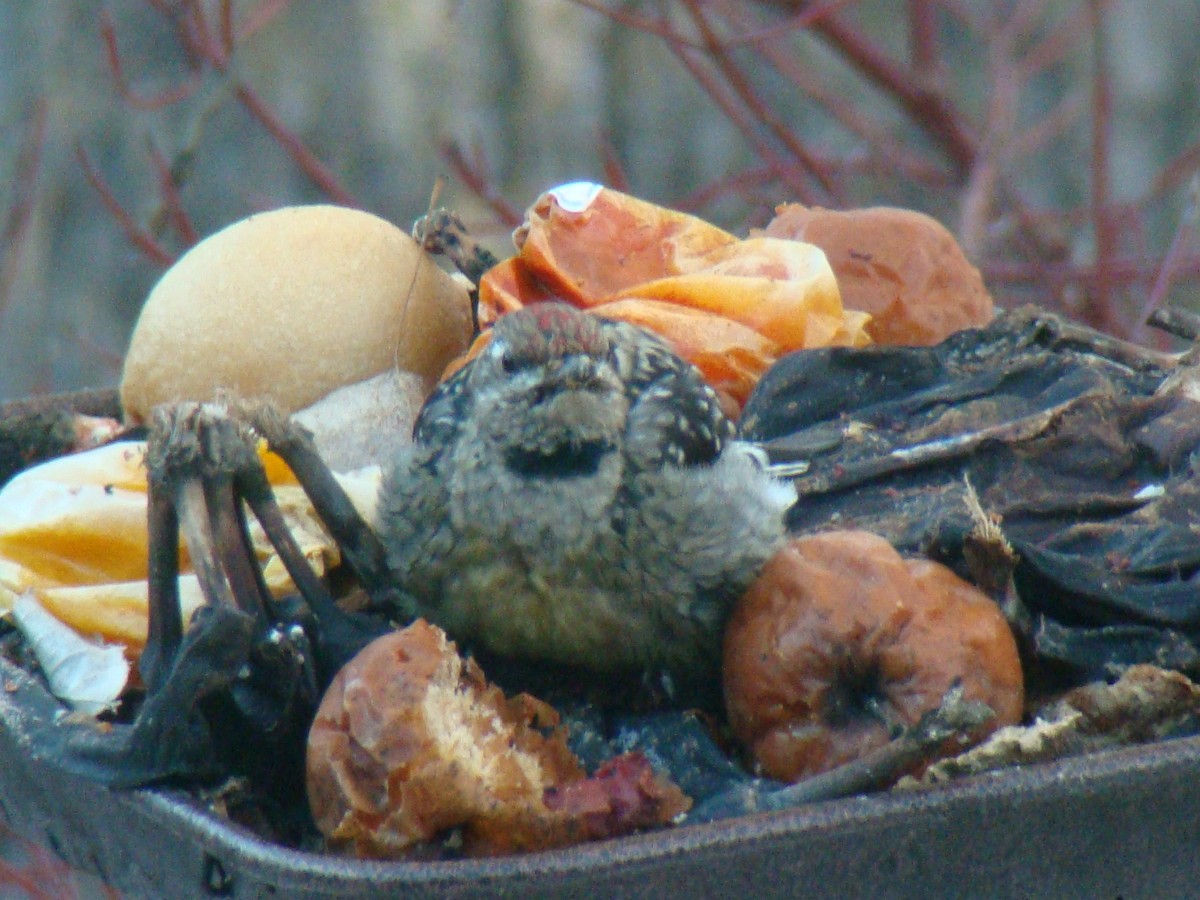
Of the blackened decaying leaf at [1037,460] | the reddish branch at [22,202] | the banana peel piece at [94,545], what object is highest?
the blackened decaying leaf at [1037,460]

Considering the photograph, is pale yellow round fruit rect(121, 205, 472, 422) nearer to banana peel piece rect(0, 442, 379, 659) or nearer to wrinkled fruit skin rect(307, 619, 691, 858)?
banana peel piece rect(0, 442, 379, 659)

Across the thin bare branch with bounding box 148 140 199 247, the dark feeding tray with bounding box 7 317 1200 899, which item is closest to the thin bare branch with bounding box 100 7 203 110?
the thin bare branch with bounding box 148 140 199 247

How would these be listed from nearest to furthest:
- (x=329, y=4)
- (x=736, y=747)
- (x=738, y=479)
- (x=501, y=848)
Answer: (x=501, y=848)
(x=736, y=747)
(x=738, y=479)
(x=329, y=4)

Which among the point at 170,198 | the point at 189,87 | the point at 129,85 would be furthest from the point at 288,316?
the point at 129,85

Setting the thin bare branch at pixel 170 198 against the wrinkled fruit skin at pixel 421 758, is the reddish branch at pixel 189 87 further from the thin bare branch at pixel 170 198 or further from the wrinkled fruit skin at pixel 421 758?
the wrinkled fruit skin at pixel 421 758

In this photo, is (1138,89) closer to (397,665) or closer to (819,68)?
(819,68)

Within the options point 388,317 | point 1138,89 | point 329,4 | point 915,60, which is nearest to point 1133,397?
point 388,317

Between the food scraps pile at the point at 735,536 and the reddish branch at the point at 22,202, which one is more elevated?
the food scraps pile at the point at 735,536

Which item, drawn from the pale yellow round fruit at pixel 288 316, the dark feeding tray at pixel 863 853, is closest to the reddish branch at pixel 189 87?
the pale yellow round fruit at pixel 288 316

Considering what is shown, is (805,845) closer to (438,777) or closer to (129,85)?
(438,777)
